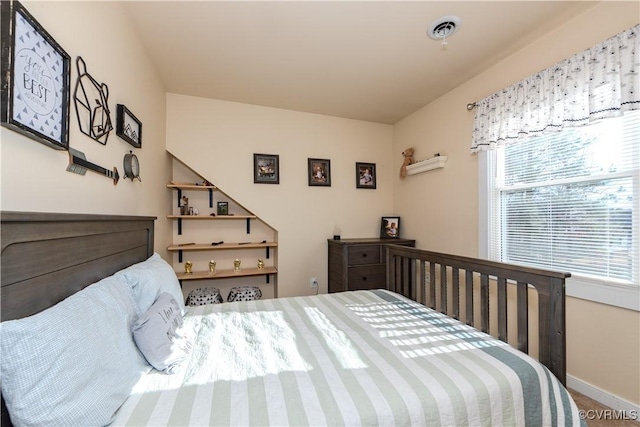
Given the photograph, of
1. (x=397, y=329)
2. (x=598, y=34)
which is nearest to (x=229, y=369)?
(x=397, y=329)

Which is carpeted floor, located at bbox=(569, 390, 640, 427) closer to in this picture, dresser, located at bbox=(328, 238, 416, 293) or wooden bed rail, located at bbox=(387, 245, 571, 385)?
wooden bed rail, located at bbox=(387, 245, 571, 385)

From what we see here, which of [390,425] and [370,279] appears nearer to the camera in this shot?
[390,425]

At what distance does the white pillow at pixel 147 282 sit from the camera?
1195 mm

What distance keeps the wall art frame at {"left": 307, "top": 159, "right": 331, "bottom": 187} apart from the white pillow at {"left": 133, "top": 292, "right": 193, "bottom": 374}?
7.53ft

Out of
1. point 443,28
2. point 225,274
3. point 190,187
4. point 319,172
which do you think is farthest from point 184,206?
point 443,28

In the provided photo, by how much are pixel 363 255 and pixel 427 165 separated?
1.21m

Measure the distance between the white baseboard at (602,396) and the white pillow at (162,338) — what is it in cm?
241

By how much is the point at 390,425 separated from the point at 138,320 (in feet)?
3.25

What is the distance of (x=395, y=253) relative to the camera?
7.22 ft

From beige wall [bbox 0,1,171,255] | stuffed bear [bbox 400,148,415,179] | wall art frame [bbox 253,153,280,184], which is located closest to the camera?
beige wall [bbox 0,1,171,255]

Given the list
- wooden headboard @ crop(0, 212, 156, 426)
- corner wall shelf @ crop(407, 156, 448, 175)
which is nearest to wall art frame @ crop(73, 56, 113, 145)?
wooden headboard @ crop(0, 212, 156, 426)

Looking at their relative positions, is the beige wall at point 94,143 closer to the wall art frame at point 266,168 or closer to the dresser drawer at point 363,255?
the wall art frame at point 266,168

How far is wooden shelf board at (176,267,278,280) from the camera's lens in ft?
9.11

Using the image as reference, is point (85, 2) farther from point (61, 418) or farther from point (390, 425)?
point (390, 425)
